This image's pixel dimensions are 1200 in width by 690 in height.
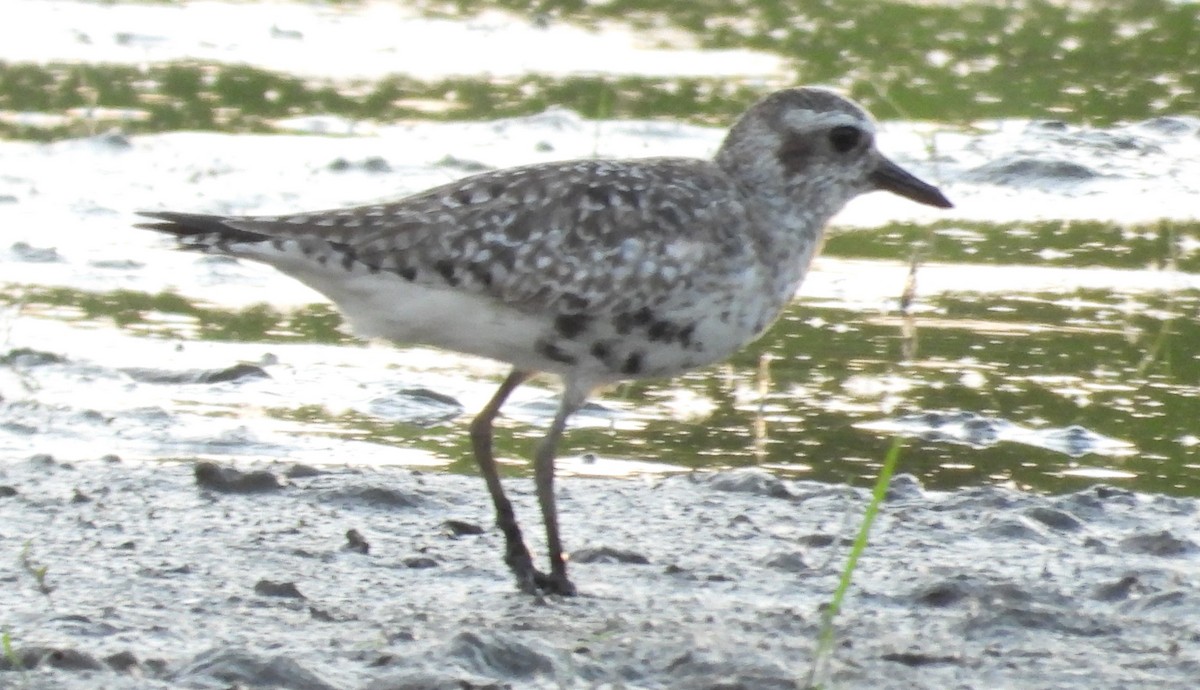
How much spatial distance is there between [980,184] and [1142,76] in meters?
2.57

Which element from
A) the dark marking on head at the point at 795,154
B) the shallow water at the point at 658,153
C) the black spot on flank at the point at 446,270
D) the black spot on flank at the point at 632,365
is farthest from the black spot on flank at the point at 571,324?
the shallow water at the point at 658,153

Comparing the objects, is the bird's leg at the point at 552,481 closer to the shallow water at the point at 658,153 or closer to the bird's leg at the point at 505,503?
the bird's leg at the point at 505,503

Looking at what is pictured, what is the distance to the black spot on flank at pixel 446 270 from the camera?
561 centimetres

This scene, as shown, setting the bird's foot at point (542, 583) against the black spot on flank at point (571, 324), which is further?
the black spot on flank at point (571, 324)

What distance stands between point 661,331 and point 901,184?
1093 mm

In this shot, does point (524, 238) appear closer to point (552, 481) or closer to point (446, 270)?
point (446, 270)

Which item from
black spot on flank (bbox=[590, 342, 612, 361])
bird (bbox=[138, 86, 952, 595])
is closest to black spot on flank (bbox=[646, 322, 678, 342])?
bird (bbox=[138, 86, 952, 595])

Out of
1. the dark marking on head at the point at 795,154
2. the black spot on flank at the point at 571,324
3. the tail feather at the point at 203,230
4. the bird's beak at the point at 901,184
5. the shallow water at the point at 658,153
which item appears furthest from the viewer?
the shallow water at the point at 658,153

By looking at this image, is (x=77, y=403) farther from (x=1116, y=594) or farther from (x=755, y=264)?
(x=1116, y=594)

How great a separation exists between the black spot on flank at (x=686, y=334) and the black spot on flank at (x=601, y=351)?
180 mm

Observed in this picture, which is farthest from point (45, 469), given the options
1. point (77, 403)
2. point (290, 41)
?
point (290, 41)

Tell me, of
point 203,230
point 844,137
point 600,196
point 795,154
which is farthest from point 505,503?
point 844,137

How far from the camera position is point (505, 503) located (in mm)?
5797

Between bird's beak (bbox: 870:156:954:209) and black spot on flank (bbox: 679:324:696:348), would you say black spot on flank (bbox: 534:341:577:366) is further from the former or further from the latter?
bird's beak (bbox: 870:156:954:209)
